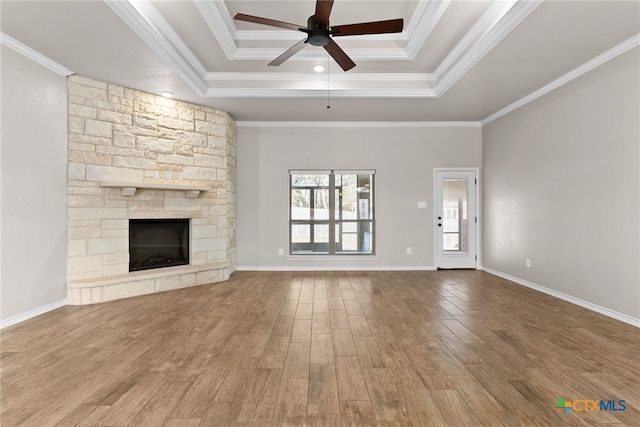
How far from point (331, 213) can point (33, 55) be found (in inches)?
186

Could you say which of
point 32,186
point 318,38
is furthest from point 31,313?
point 318,38

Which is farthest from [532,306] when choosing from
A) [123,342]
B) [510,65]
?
[123,342]

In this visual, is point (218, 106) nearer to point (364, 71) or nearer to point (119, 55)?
point (119, 55)

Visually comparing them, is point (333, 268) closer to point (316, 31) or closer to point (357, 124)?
point (357, 124)

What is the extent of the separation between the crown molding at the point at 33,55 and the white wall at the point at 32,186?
6 centimetres

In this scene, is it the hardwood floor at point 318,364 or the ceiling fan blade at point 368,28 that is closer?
the hardwood floor at point 318,364

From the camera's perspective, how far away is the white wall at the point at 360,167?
6121mm

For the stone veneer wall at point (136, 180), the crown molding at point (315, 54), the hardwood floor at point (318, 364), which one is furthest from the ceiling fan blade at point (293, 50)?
the hardwood floor at point (318, 364)

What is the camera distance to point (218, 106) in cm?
521

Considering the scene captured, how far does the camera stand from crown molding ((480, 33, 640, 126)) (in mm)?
3226

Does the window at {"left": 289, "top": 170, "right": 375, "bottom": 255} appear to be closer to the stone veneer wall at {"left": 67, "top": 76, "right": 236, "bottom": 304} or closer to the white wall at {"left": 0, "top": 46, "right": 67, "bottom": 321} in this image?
the stone veneer wall at {"left": 67, "top": 76, "right": 236, "bottom": 304}

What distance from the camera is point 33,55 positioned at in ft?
11.3

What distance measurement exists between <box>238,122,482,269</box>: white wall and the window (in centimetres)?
20

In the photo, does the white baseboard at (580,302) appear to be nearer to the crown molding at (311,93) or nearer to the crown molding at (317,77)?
the crown molding at (311,93)
